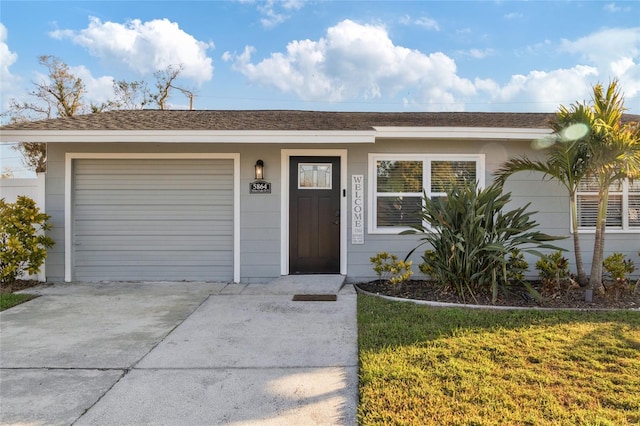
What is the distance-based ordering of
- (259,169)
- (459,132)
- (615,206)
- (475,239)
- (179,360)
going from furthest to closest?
(615,206), (259,169), (459,132), (475,239), (179,360)

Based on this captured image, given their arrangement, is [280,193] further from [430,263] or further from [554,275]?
[554,275]

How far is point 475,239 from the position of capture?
495 cm

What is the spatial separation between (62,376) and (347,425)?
2.31 metres

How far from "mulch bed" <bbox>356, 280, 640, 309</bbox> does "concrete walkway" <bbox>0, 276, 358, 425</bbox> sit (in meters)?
0.83

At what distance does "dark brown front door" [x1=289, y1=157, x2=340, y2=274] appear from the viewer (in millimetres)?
6406

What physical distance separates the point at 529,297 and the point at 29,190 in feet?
26.5

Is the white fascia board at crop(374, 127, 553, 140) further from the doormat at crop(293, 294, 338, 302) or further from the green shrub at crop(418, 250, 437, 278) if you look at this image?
the doormat at crop(293, 294, 338, 302)

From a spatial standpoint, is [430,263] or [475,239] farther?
[430,263]

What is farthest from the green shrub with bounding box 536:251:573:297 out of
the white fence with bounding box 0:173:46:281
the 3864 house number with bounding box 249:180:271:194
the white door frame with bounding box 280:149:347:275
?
the white fence with bounding box 0:173:46:281

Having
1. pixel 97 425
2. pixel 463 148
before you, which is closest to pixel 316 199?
pixel 463 148

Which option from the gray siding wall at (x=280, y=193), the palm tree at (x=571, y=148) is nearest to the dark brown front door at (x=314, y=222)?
the gray siding wall at (x=280, y=193)

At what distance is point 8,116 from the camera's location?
15766 millimetres

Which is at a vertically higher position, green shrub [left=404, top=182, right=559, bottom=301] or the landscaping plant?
green shrub [left=404, top=182, right=559, bottom=301]

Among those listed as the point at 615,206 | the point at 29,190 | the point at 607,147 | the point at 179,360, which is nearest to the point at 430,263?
the point at 607,147
